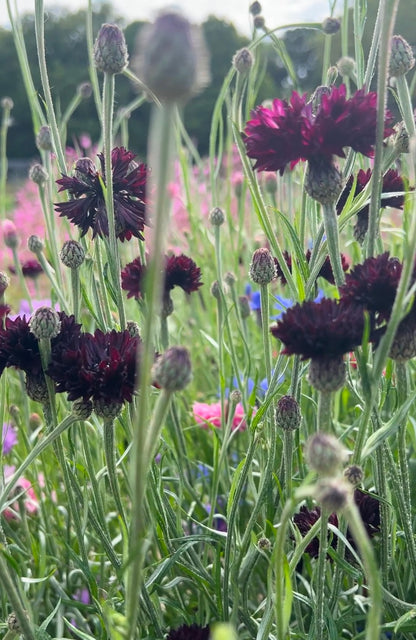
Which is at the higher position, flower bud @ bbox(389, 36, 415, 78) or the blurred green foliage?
the blurred green foliage

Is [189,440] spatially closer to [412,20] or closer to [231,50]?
[412,20]

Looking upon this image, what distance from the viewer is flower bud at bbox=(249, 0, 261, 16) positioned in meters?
1.28

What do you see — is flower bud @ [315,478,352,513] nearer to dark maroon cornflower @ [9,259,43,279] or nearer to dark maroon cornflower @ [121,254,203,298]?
dark maroon cornflower @ [121,254,203,298]

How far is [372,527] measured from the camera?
800 mm

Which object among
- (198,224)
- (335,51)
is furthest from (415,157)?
(335,51)

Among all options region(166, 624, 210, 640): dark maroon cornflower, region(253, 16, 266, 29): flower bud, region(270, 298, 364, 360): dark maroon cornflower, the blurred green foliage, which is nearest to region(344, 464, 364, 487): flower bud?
region(270, 298, 364, 360): dark maroon cornflower

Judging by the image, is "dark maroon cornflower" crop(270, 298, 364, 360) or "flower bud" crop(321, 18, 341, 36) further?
"flower bud" crop(321, 18, 341, 36)

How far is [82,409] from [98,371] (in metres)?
0.04

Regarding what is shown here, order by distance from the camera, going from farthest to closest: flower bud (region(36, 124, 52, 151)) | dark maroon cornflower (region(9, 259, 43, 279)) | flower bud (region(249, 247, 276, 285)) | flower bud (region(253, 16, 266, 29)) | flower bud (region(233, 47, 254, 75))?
dark maroon cornflower (region(9, 259, 43, 279)), flower bud (region(253, 16, 266, 29)), flower bud (region(36, 124, 52, 151)), flower bud (region(233, 47, 254, 75)), flower bud (region(249, 247, 276, 285))

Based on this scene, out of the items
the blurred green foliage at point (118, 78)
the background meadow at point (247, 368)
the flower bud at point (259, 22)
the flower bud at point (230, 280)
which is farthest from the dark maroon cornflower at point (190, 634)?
the blurred green foliage at point (118, 78)

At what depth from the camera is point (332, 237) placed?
2.11 ft

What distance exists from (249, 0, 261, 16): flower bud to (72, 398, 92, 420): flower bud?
36.6 inches

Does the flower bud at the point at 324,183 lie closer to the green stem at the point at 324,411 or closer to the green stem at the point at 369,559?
the green stem at the point at 324,411

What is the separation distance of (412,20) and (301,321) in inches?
345
